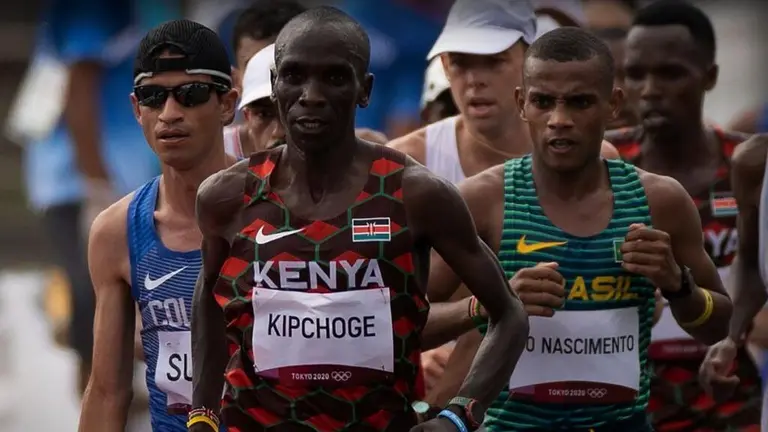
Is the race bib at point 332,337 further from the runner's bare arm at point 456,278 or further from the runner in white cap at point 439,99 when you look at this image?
the runner in white cap at point 439,99

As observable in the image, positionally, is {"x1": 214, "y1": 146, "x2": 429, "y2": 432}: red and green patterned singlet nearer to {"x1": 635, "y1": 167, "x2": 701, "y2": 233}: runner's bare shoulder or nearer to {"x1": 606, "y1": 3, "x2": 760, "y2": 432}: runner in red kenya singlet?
{"x1": 635, "y1": 167, "x2": 701, "y2": 233}: runner's bare shoulder

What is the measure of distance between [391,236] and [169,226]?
162 cm

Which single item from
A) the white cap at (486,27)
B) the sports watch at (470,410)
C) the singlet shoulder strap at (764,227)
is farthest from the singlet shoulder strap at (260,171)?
the white cap at (486,27)

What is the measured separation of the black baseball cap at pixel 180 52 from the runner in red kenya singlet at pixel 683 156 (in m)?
2.25

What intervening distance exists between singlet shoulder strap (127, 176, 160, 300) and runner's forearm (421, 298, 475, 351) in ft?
3.48

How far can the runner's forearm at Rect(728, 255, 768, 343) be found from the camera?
31.0ft

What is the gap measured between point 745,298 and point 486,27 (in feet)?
5.59

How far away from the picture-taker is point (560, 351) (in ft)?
26.0

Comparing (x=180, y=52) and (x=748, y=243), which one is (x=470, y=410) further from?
(x=748, y=243)

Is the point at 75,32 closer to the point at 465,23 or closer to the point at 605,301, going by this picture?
the point at 465,23

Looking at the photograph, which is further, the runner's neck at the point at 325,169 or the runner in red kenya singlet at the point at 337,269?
the runner's neck at the point at 325,169

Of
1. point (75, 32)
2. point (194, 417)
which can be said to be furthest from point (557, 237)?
point (75, 32)

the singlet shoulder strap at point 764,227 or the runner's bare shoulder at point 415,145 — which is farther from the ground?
the runner's bare shoulder at point 415,145

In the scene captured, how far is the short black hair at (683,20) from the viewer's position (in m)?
10.3
